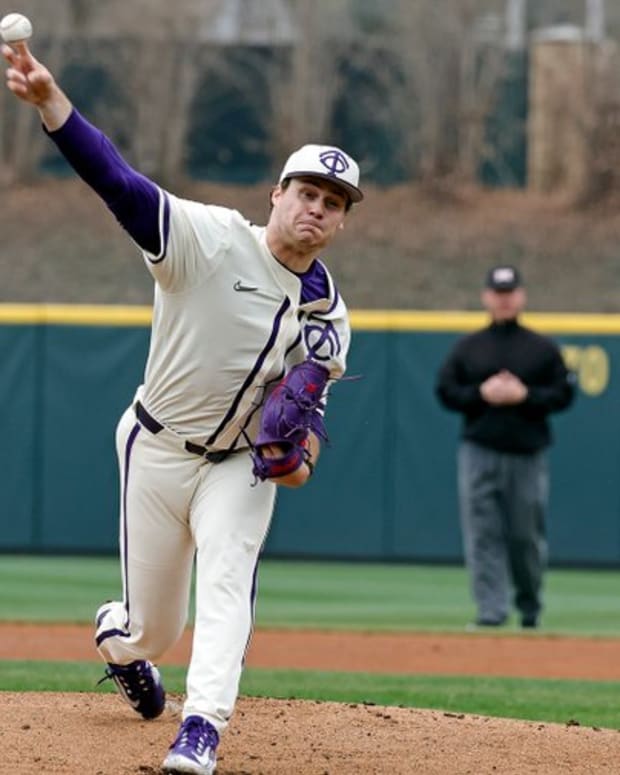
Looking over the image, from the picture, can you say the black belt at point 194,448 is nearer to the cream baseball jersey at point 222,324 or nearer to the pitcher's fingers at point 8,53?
the cream baseball jersey at point 222,324

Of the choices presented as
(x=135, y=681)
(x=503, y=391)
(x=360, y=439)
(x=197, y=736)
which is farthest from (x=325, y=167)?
(x=360, y=439)

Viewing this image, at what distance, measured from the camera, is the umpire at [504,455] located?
1024cm

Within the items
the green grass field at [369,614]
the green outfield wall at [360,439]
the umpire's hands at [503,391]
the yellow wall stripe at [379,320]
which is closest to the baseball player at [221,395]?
the green grass field at [369,614]

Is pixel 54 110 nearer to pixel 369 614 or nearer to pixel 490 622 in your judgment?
pixel 490 622

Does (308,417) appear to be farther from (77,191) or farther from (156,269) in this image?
(77,191)

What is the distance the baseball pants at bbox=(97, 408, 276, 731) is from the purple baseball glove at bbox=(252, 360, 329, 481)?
0.43 feet

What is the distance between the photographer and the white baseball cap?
5.26m

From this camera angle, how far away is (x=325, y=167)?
5.27 meters

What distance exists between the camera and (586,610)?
12.0 metres

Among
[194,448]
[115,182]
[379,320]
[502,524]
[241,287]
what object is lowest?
[502,524]

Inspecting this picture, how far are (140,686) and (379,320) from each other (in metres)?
8.59

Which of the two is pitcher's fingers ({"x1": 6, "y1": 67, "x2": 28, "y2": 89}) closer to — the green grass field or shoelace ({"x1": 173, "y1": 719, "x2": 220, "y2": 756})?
shoelace ({"x1": 173, "y1": 719, "x2": 220, "y2": 756})

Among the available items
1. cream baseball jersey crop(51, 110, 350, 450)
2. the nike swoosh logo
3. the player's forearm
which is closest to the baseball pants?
cream baseball jersey crop(51, 110, 350, 450)

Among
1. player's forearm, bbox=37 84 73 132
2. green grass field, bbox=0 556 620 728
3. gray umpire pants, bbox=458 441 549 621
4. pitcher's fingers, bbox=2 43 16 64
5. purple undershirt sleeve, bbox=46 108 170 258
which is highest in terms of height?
pitcher's fingers, bbox=2 43 16 64
